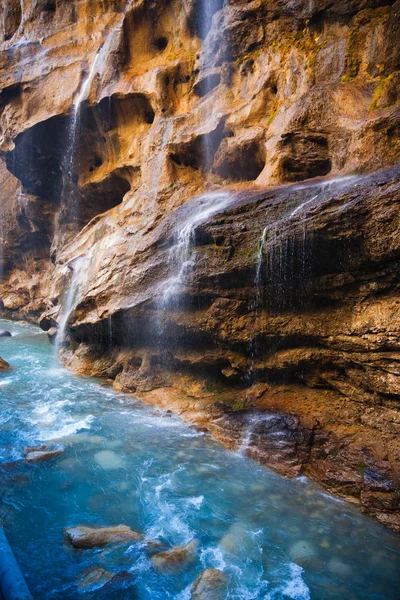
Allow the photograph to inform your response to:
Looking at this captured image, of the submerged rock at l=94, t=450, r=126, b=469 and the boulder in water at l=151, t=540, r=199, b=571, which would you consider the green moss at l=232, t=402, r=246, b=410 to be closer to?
the submerged rock at l=94, t=450, r=126, b=469

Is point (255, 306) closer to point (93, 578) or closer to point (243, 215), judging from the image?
point (243, 215)

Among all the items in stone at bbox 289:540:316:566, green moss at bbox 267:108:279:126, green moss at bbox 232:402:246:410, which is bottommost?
stone at bbox 289:540:316:566

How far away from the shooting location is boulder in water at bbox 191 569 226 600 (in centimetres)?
427

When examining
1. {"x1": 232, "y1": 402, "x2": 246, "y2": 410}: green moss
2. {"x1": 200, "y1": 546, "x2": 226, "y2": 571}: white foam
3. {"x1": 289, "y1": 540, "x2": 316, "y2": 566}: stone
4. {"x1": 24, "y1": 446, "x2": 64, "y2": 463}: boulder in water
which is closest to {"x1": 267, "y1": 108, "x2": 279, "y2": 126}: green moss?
{"x1": 232, "y1": 402, "x2": 246, "y2": 410}: green moss

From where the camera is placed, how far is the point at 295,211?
8391 mm

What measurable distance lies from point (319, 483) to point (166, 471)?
2.61m

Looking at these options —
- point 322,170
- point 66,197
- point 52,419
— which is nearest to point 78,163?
point 66,197

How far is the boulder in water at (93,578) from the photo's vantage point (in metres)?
4.22

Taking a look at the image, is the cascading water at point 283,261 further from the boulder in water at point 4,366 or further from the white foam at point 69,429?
the boulder in water at point 4,366

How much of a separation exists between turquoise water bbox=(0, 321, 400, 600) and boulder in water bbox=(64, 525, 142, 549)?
0.10 m

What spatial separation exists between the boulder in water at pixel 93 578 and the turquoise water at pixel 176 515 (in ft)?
0.28

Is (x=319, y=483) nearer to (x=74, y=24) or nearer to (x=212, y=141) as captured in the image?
(x=212, y=141)

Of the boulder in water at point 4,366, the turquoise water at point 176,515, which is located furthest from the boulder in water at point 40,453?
the boulder in water at point 4,366

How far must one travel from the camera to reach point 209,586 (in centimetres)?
438
